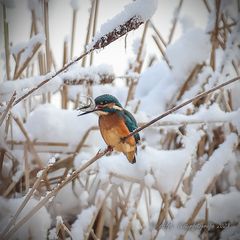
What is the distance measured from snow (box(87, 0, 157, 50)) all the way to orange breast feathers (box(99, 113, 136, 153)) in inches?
6.4

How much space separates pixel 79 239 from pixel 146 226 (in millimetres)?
199

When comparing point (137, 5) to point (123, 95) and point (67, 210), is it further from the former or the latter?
point (67, 210)

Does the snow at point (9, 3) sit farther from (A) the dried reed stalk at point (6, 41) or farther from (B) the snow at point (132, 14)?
(B) the snow at point (132, 14)

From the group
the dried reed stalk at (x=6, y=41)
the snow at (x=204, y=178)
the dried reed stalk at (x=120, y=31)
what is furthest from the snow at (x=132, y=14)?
the snow at (x=204, y=178)

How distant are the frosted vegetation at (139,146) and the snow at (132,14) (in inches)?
7.5

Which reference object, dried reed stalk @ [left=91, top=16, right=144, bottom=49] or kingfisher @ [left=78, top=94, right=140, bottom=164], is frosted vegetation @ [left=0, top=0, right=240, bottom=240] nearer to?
kingfisher @ [left=78, top=94, right=140, bottom=164]

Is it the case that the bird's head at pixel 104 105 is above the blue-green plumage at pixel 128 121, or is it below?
above

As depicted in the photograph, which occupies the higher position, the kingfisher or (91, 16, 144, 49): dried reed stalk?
(91, 16, 144, 49): dried reed stalk

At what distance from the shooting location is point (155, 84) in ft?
4.06

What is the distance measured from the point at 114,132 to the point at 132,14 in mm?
235

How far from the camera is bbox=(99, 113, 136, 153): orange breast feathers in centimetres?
64

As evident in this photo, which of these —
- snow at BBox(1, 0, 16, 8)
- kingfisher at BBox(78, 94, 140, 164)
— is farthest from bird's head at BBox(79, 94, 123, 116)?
snow at BBox(1, 0, 16, 8)

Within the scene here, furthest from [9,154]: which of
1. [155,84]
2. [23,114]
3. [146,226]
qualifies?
[155,84]

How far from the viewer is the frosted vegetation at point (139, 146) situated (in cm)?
83
